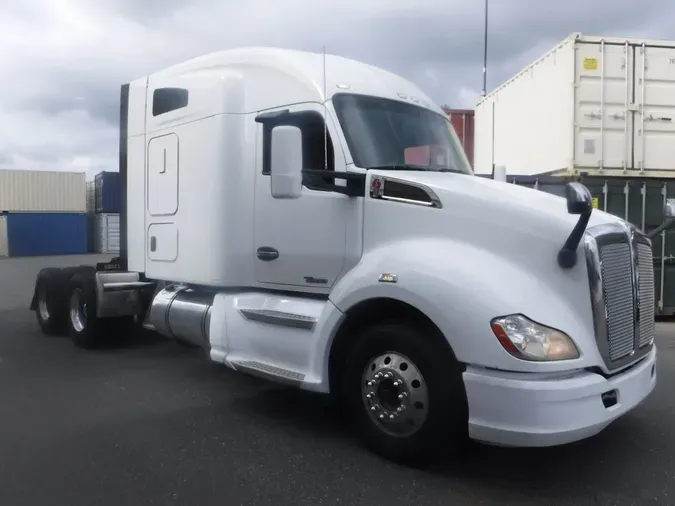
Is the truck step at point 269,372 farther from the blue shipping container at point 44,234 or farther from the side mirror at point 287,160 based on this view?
the blue shipping container at point 44,234

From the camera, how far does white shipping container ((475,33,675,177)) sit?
10.9 meters

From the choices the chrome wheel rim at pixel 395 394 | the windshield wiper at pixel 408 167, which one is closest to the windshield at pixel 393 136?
the windshield wiper at pixel 408 167

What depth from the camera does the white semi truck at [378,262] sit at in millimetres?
3646

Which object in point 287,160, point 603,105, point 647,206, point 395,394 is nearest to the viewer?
point 395,394

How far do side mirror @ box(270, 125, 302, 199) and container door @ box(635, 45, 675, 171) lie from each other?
861 centimetres

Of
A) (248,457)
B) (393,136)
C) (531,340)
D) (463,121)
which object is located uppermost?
(463,121)

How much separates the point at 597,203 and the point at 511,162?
9.69ft

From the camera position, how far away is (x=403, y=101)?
207 inches

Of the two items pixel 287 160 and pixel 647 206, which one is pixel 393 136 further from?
pixel 647 206

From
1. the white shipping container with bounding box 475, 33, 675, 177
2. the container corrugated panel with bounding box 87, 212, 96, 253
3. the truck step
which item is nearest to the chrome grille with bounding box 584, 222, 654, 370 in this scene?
the truck step

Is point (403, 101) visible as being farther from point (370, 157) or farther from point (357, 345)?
point (357, 345)

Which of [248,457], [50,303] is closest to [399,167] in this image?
[248,457]

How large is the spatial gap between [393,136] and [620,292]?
194 cm

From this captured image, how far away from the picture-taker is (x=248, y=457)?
14.2ft
